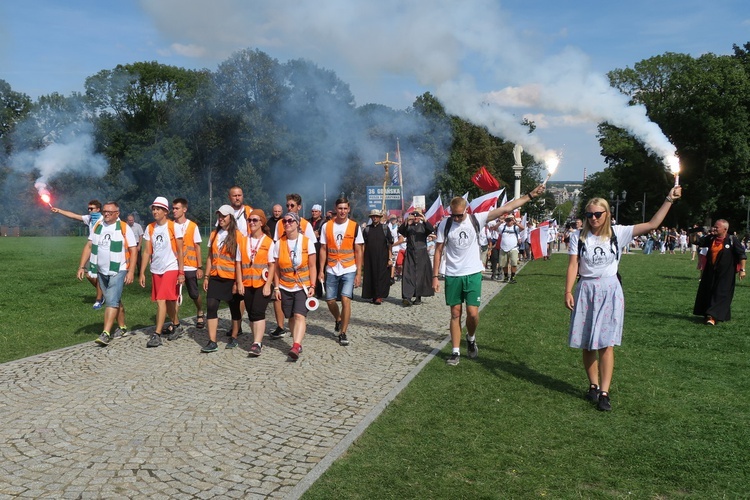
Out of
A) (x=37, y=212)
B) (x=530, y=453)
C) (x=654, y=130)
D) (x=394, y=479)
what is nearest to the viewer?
(x=394, y=479)

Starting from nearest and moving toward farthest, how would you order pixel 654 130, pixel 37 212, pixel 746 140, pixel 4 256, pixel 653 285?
1. pixel 654 130
2. pixel 653 285
3. pixel 4 256
4. pixel 746 140
5. pixel 37 212

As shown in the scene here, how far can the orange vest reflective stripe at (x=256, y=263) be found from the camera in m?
7.74

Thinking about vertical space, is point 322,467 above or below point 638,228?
below

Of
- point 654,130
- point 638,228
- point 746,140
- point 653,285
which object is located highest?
point 746,140

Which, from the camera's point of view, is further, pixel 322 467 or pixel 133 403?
pixel 133 403

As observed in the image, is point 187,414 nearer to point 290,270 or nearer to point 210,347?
point 210,347

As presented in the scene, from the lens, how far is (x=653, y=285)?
17.8 m

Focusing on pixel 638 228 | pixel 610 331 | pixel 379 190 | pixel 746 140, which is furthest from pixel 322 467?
pixel 746 140

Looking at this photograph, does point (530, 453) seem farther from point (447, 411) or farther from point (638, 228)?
point (638, 228)

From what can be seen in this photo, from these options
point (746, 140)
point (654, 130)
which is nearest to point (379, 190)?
point (654, 130)

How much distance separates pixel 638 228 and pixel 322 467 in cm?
342

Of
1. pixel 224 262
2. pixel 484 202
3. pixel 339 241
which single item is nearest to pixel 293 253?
pixel 224 262

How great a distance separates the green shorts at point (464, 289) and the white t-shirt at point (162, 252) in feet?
12.2

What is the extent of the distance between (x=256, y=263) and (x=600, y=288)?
404cm
